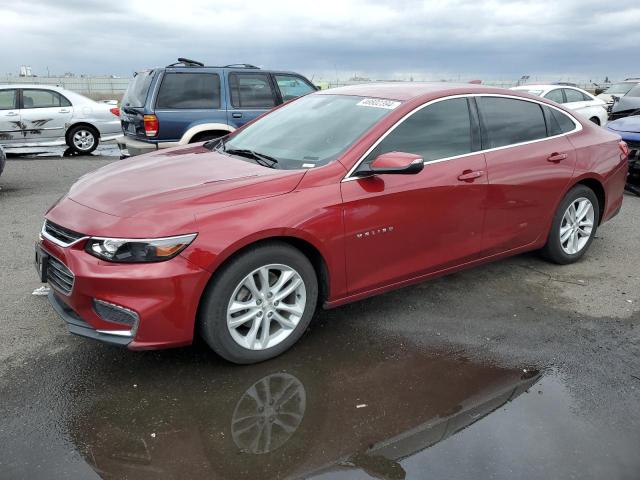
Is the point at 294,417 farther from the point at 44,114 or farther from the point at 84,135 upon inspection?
the point at 84,135

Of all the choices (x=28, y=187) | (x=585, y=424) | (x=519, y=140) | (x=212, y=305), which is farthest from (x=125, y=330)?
(x=28, y=187)

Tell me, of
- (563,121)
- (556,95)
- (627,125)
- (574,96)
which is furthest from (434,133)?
(574,96)

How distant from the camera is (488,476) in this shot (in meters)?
2.51

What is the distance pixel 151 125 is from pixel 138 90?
91 cm

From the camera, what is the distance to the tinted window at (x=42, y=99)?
11969 millimetres

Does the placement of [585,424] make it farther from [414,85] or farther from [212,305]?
[414,85]

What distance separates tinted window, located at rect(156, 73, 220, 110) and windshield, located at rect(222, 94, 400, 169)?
4.14 m

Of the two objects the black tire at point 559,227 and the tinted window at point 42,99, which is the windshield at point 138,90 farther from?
the black tire at point 559,227

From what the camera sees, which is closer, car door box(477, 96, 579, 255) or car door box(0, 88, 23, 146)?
car door box(477, 96, 579, 255)

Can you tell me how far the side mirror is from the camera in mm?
3428

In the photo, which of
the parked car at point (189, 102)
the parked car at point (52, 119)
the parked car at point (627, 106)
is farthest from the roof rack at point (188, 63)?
the parked car at point (627, 106)

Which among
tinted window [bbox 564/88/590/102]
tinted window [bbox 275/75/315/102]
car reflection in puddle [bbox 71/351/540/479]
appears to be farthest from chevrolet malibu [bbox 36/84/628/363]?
tinted window [bbox 564/88/590/102]

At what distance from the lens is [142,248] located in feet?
9.77

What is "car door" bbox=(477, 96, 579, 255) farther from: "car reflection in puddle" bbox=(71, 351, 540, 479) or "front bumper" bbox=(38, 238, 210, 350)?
"front bumper" bbox=(38, 238, 210, 350)
